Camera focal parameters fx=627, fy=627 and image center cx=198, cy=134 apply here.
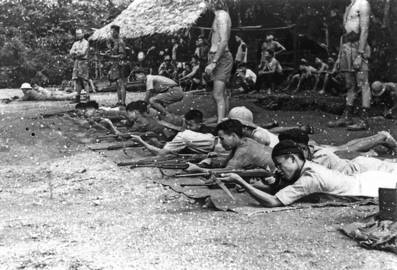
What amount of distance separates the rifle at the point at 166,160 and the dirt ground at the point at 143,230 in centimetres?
10

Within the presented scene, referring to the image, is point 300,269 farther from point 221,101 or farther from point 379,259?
point 221,101

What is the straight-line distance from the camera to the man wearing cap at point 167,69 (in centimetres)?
1853

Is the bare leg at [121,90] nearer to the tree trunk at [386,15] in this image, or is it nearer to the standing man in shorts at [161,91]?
the standing man in shorts at [161,91]

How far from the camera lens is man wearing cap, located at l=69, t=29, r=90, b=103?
14.4 m

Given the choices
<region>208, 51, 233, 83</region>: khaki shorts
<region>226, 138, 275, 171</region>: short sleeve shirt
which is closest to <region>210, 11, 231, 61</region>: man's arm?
<region>208, 51, 233, 83</region>: khaki shorts

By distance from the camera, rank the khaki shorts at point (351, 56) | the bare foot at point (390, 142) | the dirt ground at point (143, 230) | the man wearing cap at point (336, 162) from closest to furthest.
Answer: the dirt ground at point (143, 230) < the man wearing cap at point (336, 162) < the bare foot at point (390, 142) < the khaki shorts at point (351, 56)

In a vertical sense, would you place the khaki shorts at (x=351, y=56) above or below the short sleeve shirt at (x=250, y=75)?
above

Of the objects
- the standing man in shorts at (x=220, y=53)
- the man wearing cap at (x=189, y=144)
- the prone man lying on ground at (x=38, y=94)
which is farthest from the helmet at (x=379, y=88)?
the prone man lying on ground at (x=38, y=94)

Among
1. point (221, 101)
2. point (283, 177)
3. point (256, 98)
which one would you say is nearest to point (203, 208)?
point (283, 177)

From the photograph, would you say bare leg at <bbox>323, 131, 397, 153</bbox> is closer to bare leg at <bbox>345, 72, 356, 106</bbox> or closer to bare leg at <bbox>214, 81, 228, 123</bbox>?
bare leg at <bbox>345, 72, 356, 106</bbox>

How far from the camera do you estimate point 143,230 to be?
475 centimetres

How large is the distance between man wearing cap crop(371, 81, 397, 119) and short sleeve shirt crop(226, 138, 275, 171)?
4.61m

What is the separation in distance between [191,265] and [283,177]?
5.12 ft

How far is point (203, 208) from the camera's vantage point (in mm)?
5348
